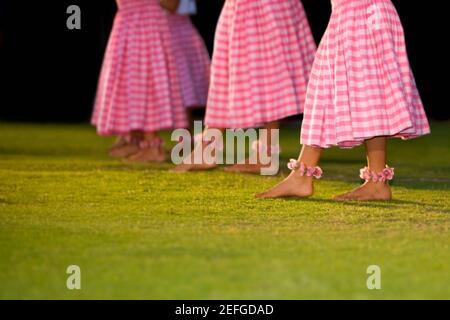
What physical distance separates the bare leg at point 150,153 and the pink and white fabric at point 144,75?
0.37ft

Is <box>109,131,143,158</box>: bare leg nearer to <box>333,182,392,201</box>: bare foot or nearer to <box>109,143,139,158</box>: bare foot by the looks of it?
<box>109,143,139,158</box>: bare foot

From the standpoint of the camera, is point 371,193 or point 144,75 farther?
point 144,75

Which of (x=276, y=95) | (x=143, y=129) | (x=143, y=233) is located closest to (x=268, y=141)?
(x=276, y=95)

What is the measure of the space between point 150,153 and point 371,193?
2504 mm

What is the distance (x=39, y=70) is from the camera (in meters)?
12.3

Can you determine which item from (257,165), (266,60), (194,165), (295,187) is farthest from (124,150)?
(295,187)

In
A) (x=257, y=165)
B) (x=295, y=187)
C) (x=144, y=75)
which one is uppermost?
(x=144, y=75)

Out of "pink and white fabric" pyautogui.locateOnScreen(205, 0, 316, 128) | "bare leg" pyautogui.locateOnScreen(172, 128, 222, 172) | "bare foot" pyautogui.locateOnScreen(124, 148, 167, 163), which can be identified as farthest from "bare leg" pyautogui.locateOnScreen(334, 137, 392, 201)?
"bare foot" pyautogui.locateOnScreen(124, 148, 167, 163)

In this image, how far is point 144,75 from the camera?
7.11 m

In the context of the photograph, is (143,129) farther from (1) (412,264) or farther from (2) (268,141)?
(1) (412,264)

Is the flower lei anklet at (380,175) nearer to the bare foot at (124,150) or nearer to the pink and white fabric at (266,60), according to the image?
the pink and white fabric at (266,60)

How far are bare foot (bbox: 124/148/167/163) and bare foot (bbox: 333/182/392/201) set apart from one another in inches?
91.2

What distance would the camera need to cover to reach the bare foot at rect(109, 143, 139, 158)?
7.43 m

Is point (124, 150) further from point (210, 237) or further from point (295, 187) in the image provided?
point (210, 237)
